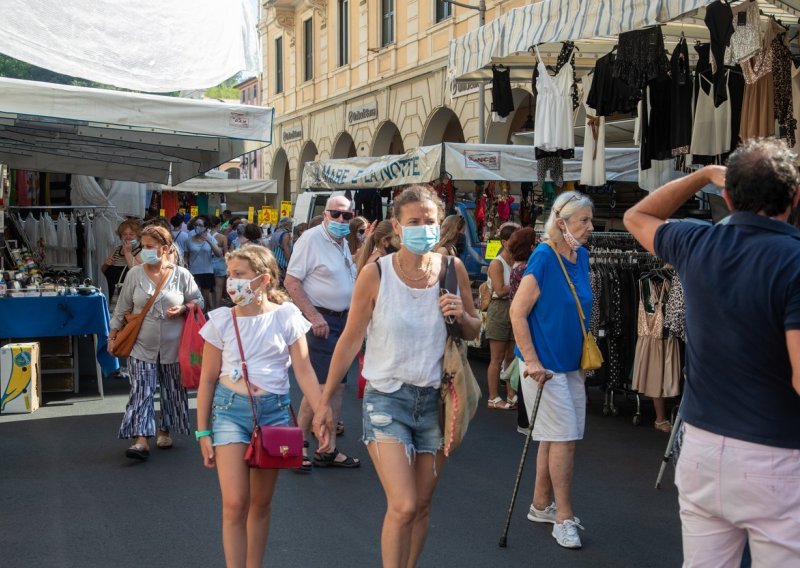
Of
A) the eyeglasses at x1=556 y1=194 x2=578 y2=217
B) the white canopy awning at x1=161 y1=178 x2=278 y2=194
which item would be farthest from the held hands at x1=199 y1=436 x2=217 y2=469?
the white canopy awning at x1=161 y1=178 x2=278 y2=194

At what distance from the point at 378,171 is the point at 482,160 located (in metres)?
2.11

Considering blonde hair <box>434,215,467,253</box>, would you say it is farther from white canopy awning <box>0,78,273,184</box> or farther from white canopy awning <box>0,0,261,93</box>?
white canopy awning <box>0,0,261,93</box>

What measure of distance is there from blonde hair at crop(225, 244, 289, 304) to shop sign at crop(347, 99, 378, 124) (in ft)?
83.3

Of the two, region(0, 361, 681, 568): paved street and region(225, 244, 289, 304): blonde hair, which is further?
region(0, 361, 681, 568): paved street

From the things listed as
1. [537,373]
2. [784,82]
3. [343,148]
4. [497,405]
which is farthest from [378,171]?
[343,148]

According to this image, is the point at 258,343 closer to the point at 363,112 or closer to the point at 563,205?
the point at 563,205

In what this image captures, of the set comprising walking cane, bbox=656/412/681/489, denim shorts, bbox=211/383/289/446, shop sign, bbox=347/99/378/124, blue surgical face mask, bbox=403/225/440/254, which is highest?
shop sign, bbox=347/99/378/124

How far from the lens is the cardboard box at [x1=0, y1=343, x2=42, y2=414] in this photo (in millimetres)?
9172

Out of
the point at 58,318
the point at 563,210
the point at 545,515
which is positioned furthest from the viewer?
the point at 58,318

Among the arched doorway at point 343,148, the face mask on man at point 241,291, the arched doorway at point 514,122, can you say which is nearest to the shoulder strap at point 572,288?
the face mask on man at point 241,291

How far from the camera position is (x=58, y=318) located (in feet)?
32.7

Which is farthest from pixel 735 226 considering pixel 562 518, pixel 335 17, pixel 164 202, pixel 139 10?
pixel 335 17

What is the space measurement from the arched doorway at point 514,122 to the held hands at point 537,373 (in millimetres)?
17349

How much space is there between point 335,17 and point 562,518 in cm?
2969
